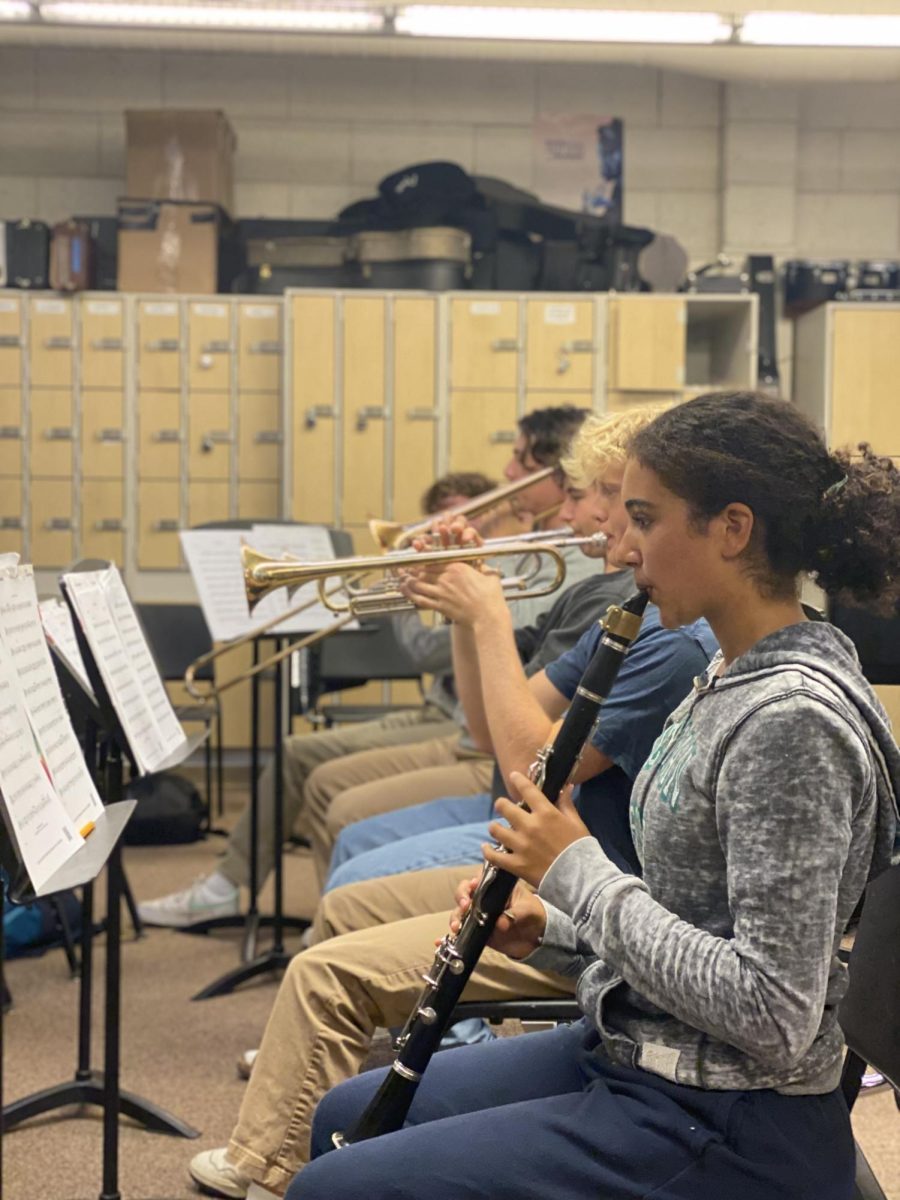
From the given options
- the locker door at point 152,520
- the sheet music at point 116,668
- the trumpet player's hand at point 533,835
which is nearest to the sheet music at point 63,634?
the sheet music at point 116,668

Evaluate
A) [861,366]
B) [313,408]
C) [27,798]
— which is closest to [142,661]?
[27,798]

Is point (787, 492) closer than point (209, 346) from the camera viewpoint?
Yes

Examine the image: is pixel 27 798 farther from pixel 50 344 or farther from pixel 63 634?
pixel 50 344

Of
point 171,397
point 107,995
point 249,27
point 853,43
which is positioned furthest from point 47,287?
point 107,995

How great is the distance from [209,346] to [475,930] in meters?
4.64

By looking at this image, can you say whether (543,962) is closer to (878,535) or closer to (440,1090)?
(440,1090)

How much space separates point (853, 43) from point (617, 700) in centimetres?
463

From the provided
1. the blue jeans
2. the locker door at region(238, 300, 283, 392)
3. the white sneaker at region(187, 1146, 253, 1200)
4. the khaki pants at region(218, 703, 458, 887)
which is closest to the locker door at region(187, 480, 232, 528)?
the locker door at region(238, 300, 283, 392)

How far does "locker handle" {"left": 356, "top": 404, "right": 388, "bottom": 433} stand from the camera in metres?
5.62

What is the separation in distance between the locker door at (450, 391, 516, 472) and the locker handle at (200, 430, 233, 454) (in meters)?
0.97

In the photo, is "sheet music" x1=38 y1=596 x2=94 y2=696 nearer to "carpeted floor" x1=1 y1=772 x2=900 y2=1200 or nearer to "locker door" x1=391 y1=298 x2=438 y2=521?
"carpeted floor" x1=1 y1=772 x2=900 y2=1200

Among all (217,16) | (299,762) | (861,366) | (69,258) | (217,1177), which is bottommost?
(217,1177)

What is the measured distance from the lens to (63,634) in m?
2.37

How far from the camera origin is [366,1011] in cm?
184
